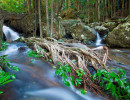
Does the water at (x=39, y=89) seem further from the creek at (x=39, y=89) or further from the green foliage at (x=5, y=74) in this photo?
the green foliage at (x=5, y=74)

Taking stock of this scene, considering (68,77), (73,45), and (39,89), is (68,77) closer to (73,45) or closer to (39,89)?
(39,89)

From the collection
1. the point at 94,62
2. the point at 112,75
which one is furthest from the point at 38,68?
the point at 112,75

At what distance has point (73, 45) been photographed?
3779 millimetres

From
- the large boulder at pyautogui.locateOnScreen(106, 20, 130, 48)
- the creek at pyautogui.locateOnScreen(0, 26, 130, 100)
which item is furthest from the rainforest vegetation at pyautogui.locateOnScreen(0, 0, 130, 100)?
the creek at pyautogui.locateOnScreen(0, 26, 130, 100)

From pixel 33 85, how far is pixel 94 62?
159cm

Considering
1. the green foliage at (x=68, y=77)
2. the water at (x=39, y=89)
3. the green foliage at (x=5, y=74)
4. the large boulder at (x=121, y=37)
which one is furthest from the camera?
the large boulder at (x=121, y=37)

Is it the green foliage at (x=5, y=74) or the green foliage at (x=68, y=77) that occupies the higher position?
the green foliage at (x=5, y=74)

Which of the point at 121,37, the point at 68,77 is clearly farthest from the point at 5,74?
the point at 121,37

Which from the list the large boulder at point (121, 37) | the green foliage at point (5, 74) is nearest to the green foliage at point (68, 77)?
the green foliage at point (5, 74)

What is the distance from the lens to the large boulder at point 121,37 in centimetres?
622

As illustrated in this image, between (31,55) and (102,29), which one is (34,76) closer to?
(31,55)

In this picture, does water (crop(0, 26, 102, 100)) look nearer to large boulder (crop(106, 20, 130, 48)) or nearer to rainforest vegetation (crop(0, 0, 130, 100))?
rainforest vegetation (crop(0, 0, 130, 100))

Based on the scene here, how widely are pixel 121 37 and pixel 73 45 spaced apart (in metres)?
4.65

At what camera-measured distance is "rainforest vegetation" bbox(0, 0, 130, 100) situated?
1.73 meters
